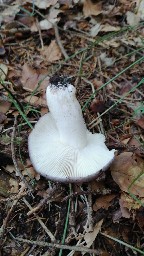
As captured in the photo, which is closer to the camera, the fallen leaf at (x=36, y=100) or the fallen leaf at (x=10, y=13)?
the fallen leaf at (x=36, y=100)

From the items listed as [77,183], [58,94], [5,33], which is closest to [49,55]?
[5,33]

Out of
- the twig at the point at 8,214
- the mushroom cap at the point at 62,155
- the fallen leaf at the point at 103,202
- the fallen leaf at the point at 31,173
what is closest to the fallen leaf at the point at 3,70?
the mushroom cap at the point at 62,155

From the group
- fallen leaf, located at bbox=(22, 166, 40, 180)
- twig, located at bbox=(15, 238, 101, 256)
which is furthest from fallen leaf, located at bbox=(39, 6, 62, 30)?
twig, located at bbox=(15, 238, 101, 256)

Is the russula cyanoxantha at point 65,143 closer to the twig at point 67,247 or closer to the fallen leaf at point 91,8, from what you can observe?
the twig at point 67,247

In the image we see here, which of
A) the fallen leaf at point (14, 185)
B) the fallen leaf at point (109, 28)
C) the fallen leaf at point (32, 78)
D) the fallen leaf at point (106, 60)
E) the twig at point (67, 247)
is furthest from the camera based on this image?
the fallen leaf at point (109, 28)

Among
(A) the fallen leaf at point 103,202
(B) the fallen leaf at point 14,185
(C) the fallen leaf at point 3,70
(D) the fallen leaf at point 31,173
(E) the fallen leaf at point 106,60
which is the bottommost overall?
(B) the fallen leaf at point 14,185

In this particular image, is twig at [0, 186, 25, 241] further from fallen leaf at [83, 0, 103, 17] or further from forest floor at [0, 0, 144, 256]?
fallen leaf at [83, 0, 103, 17]
